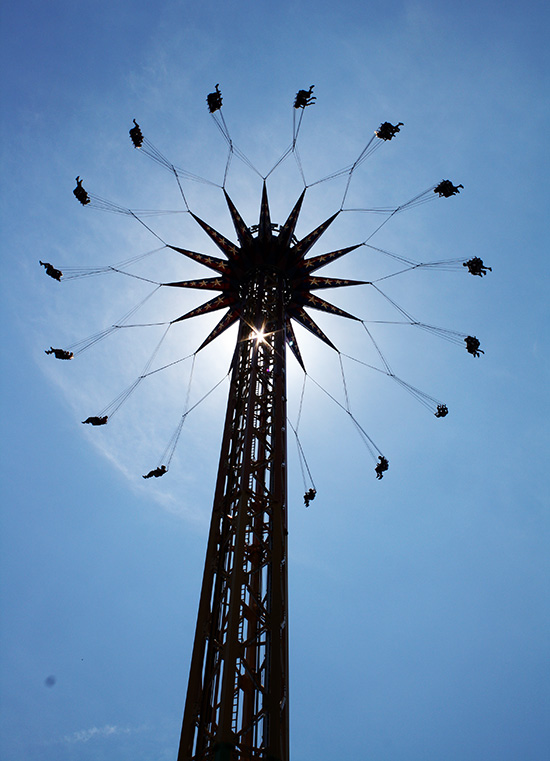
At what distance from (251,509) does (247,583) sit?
1.67 metres

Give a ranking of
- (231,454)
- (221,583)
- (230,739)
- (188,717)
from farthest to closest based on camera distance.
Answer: (231,454) → (221,583) → (188,717) → (230,739)

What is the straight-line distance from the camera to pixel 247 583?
11.1 meters

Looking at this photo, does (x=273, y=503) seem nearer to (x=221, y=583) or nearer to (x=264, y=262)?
(x=221, y=583)

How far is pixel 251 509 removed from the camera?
12.3m

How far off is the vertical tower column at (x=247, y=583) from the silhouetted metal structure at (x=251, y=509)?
0.02 metres

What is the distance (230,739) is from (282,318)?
10.1 meters

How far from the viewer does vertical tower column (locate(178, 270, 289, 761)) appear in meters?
9.52

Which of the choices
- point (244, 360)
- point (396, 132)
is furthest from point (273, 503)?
point (396, 132)

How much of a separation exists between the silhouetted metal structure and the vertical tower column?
2 centimetres

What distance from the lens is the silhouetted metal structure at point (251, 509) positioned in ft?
31.9

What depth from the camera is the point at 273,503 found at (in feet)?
40.6

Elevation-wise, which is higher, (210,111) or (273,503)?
(210,111)

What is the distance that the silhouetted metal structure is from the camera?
973cm

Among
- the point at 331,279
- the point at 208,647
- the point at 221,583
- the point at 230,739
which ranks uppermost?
the point at 331,279
